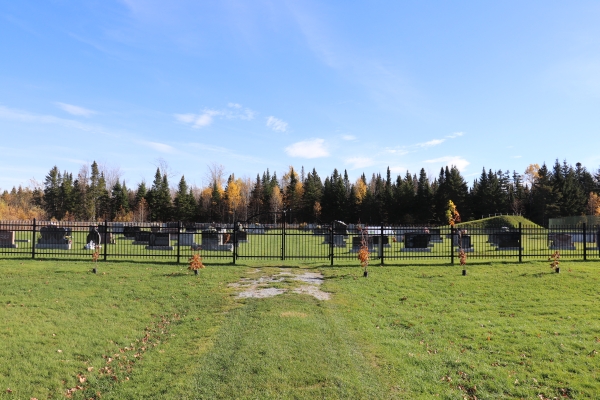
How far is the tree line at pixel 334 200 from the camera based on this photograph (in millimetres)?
67000

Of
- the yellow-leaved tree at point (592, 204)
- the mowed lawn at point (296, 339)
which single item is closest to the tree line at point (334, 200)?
the yellow-leaved tree at point (592, 204)

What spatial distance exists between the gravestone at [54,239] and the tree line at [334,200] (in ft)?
159

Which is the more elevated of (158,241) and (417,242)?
(417,242)

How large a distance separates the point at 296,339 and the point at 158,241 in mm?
18384

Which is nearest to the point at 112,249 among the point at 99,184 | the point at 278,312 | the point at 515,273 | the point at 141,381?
the point at 278,312

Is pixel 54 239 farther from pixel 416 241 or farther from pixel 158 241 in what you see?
pixel 416 241

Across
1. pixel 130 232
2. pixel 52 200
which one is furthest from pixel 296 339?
pixel 52 200

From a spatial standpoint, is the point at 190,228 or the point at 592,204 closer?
the point at 190,228

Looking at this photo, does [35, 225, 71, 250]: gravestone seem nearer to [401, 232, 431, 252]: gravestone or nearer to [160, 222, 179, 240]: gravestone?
[160, 222, 179, 240]: gravestone

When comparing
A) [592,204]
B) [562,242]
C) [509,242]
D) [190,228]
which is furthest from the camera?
[592,204]

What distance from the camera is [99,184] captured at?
7906 centimetres

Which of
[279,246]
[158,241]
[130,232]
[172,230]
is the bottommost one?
[279,246]

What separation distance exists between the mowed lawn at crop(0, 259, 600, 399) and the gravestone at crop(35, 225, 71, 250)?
394 inches

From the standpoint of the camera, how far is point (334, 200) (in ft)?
269
